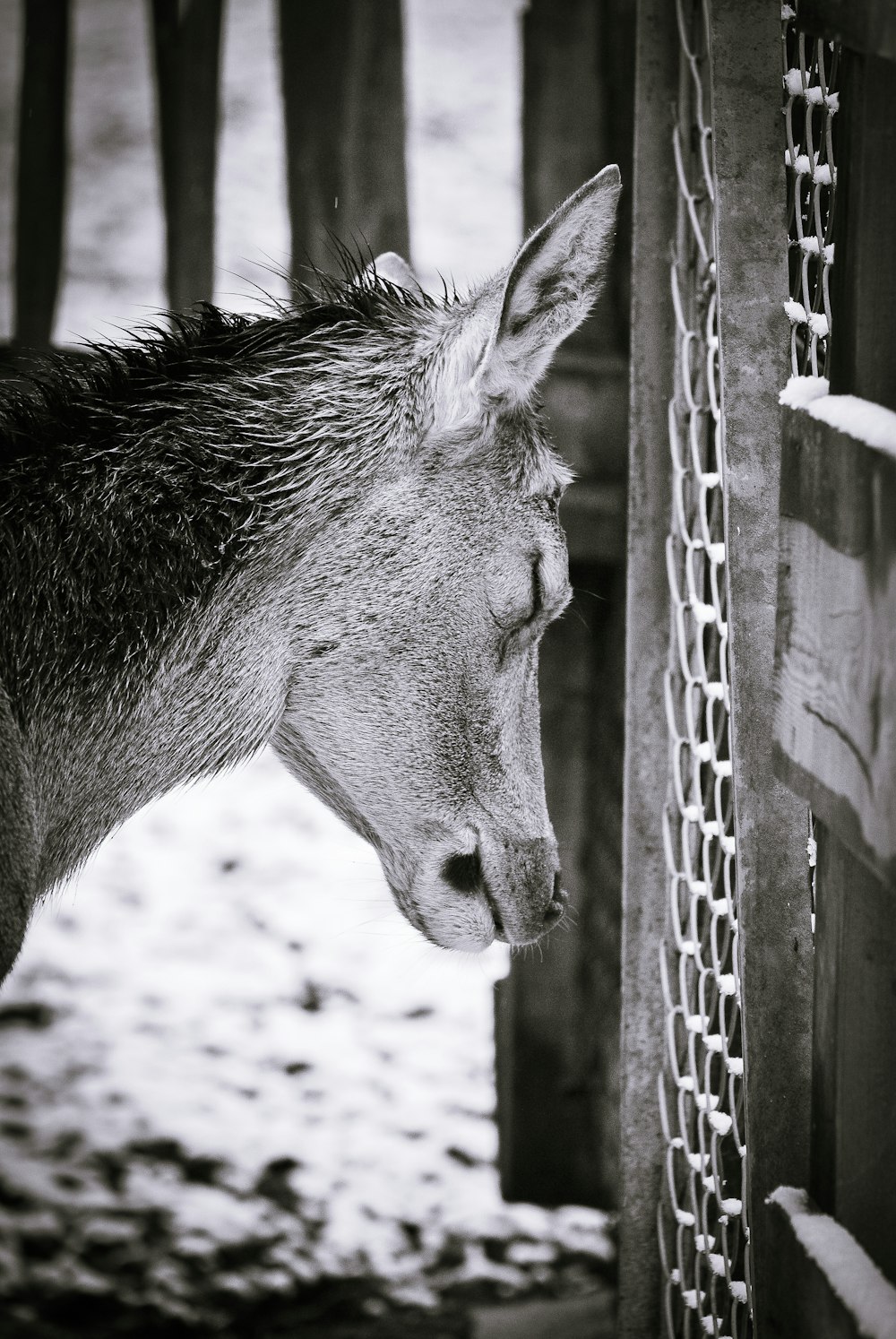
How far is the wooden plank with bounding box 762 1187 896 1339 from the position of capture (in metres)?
1.67

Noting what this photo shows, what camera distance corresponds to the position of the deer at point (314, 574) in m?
2.35

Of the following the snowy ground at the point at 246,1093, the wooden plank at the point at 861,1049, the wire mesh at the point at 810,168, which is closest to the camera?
the wooden plank at the point at 861,1049

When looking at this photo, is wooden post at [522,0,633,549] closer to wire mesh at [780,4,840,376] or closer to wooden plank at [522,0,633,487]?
wooden plank at [522,0,633,487]

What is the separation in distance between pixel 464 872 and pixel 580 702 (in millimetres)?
1045

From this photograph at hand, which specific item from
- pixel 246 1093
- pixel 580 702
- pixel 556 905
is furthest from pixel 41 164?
pixel 556 905

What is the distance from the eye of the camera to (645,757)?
2764mm

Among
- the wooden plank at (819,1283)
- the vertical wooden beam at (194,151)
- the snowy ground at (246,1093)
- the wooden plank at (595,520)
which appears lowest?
the snowy ground at (246,1093)

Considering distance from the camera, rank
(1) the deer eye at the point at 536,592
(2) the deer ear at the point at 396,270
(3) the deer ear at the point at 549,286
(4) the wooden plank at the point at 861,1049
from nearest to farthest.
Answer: (4) the wooden plank at the point at 861,1049 → (3) the deer ear at the point at 549,286 → (1) the deer eye at the point at 536,592 → (2) the deer ear at the point at 396,270

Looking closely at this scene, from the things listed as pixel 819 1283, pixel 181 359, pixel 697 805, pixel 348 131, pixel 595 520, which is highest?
pixel 348 131

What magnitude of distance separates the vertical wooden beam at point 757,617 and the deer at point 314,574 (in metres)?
0.28

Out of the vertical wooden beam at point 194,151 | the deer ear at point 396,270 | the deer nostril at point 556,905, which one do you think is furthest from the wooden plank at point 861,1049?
the vertical wooden beam at point 194,151

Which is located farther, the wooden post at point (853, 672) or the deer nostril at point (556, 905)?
the deer nostril at point (556, 905)

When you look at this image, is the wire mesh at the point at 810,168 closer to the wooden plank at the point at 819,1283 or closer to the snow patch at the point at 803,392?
the snow patch at the point at 803,392

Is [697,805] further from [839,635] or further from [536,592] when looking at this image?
[839,635]
